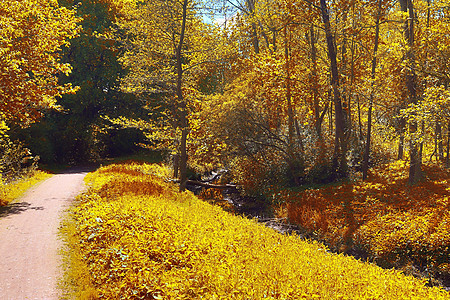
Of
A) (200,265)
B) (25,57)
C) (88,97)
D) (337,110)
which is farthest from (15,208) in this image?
(88,97)

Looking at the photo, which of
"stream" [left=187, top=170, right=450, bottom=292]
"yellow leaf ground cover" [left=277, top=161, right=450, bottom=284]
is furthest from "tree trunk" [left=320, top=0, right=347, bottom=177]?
"stream" [left=187, top=170, right=450, bottom=292]

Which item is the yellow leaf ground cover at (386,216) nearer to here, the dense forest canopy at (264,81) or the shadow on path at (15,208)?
the dense forest canopy at (264,81)

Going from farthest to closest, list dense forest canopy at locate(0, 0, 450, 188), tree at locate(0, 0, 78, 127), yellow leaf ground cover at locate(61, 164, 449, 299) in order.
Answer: dense forest canopy at locate(0, 0, 450, 188), tree at locate(0, 0, 78, 127), yellow leaf ground cover at locate(61, 164, 449, 299)

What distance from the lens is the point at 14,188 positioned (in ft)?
43.5

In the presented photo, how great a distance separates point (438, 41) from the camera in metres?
12.2

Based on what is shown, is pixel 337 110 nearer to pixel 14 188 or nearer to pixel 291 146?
pixel 291 146

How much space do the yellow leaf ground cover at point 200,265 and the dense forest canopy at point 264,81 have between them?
5.63 m

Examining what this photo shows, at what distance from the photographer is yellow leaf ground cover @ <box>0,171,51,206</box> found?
11.6 meters

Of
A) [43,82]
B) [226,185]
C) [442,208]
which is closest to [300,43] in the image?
[226,185]

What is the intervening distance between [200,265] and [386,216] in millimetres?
7670

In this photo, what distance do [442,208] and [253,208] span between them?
7340 mm

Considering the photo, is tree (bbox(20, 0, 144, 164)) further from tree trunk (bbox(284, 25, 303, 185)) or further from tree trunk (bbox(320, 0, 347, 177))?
tree trunk (bbox(320, 0, 347, 177))

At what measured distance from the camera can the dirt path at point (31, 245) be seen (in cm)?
571

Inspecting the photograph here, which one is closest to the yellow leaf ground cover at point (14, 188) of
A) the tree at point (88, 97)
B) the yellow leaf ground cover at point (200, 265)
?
the yellow leaf ground cover at point (200, 265)
